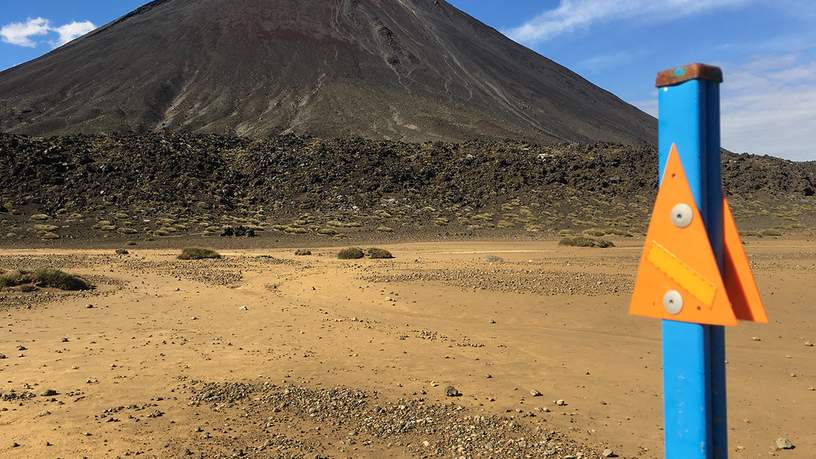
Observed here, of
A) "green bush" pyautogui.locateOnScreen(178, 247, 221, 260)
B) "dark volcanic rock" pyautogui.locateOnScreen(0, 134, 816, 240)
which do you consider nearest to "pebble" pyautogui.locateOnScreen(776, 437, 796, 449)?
"green bush" pyautogui.locateOnScreen(178, 247, 221, 260)

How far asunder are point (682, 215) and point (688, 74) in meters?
0.48

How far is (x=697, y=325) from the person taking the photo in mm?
2012

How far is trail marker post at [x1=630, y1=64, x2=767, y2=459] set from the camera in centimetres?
199

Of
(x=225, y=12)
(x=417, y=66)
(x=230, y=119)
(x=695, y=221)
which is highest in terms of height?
(x=225, y=12)

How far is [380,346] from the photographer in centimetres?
928

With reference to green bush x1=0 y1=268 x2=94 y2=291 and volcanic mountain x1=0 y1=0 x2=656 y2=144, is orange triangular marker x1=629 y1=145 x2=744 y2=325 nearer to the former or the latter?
green bush x1=0 y1=268 x2=94 y2=291

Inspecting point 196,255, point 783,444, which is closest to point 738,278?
point 783,444

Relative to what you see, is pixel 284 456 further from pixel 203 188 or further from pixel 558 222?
pixel 203 188

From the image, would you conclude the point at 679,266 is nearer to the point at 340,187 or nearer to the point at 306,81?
the point at 340,187

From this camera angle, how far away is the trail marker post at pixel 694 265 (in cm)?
199

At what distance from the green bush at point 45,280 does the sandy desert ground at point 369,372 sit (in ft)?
2.20

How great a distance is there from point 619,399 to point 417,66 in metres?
127

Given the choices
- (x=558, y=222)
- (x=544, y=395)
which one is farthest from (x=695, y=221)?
(x=558, y=222)

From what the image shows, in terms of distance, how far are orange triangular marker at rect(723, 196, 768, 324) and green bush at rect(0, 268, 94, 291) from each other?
1620cm
